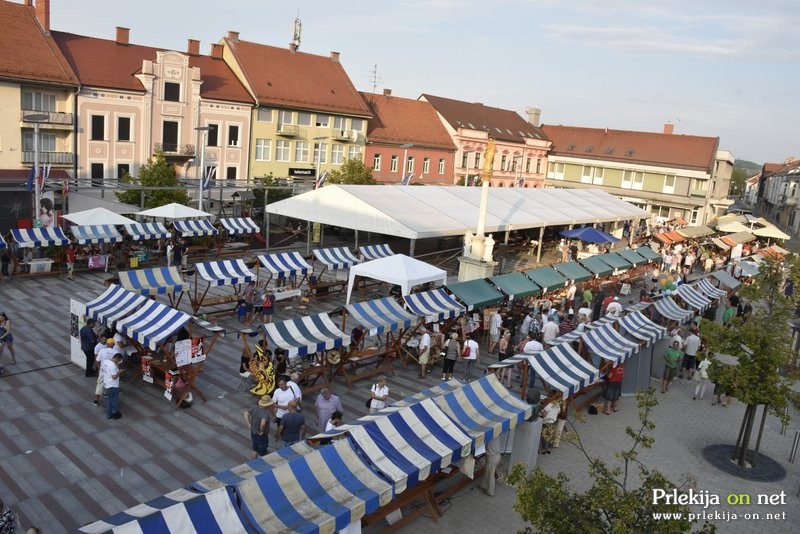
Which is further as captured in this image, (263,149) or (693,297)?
(263,149)

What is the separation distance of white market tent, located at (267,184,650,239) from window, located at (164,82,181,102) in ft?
46.6

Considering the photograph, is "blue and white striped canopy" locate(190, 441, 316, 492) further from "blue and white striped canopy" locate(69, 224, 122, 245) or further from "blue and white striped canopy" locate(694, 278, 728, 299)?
"blue and white striped canopy" locate(694, 278, 728, 299)

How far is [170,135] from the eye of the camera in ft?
117

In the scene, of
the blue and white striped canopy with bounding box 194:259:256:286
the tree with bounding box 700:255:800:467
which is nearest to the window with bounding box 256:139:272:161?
the blue and white striped canopy with bounding box 194:259:256:286

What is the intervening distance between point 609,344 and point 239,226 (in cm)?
1786

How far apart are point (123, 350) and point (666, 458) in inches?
424

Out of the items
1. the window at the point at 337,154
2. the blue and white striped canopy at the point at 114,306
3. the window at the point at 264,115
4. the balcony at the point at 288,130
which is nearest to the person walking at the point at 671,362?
the blue and white striped canopy at the point at 114,306

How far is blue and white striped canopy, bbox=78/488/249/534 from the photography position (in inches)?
224

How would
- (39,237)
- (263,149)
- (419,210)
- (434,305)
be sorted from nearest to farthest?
(434,305)
(39,237)
(419,210)
(263,149)

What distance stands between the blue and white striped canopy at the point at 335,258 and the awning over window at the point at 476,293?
5.06 metres

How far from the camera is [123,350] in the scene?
487 inches

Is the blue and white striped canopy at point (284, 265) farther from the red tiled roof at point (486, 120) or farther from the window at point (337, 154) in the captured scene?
the red tiled roof at point (486, 120)

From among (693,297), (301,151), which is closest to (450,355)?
(693,297)

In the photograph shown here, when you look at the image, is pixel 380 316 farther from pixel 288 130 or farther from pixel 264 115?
pixel 288 130
